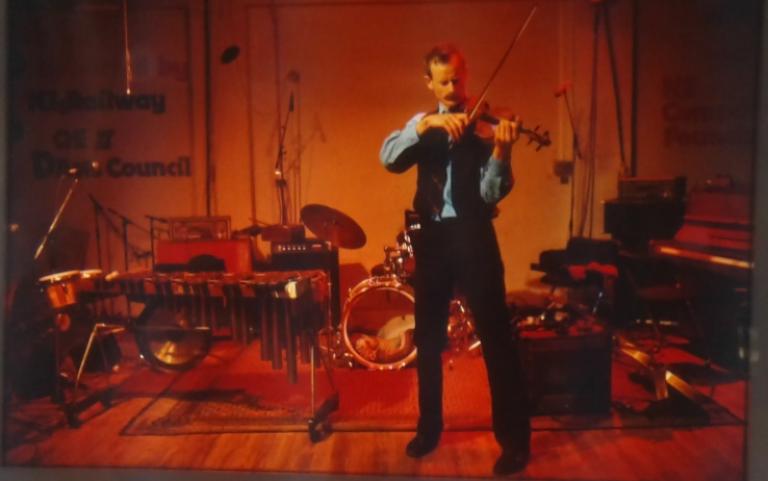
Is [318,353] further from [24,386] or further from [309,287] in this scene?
[24,386]

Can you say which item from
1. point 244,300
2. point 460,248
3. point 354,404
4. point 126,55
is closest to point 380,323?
point 354,404

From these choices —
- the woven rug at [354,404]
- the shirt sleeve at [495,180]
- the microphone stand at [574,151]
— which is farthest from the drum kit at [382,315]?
the microphone stand at [574,151]

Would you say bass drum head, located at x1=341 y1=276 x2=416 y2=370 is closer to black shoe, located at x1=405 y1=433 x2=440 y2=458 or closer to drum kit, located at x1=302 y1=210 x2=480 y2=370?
drum kit, located at x1=302 y1=210 x2=480 y2=370

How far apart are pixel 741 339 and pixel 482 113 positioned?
8.52 feet

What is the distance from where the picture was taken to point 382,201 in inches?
171

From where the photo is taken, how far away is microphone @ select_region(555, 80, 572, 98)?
4.20 m

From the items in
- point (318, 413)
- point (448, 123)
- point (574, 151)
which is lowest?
point (318, 413)

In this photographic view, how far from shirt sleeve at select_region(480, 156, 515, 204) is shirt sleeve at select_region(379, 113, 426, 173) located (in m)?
0.39

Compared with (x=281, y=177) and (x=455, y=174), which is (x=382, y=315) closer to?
(x=281, y=177)

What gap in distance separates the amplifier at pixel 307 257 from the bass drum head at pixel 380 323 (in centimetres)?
22

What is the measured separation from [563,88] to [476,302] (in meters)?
1.47

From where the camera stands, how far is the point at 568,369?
4.23 metres

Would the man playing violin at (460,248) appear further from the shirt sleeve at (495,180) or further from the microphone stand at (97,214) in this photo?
the microphone stand at (97,214)

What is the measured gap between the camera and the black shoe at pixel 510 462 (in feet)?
12.1
